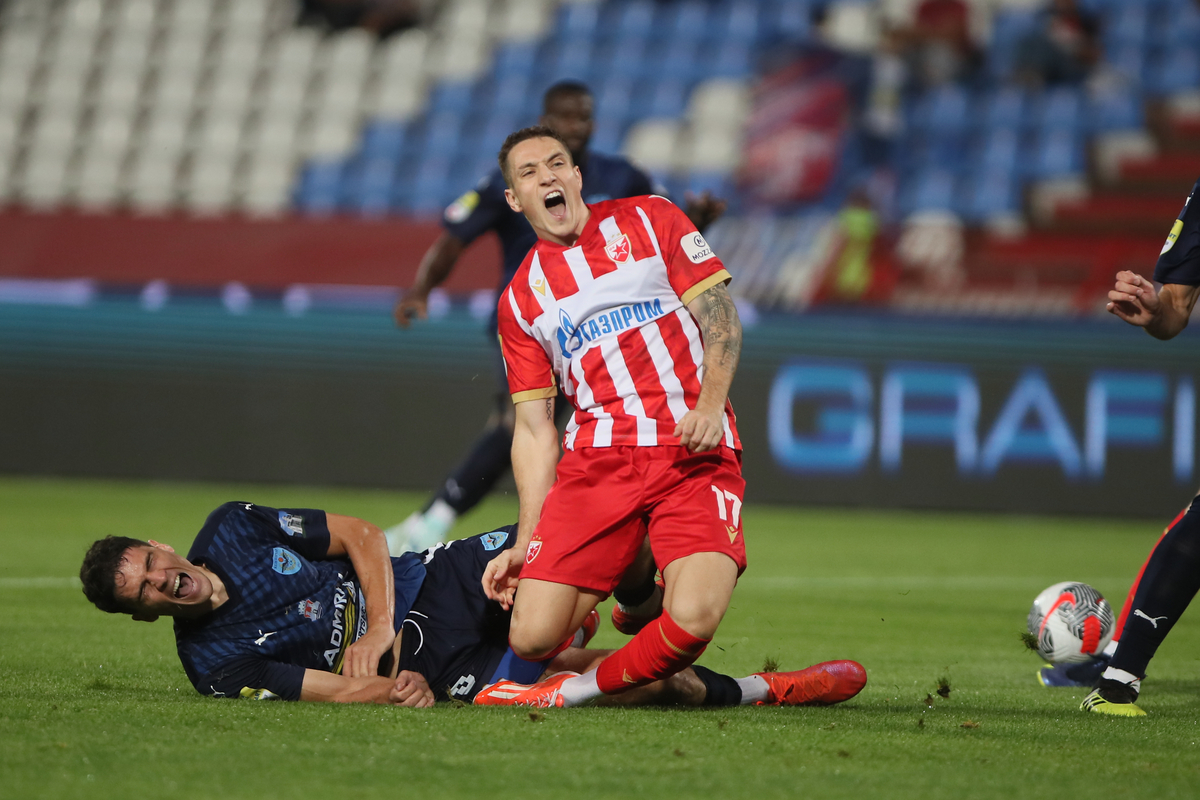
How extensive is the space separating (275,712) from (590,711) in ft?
2.67

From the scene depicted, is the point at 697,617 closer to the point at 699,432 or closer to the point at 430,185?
the point at 699,432

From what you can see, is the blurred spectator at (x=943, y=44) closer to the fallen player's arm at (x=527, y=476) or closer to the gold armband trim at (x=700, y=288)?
the gold armband trim at (x=700, y=288)

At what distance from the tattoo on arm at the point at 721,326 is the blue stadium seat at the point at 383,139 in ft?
38.2

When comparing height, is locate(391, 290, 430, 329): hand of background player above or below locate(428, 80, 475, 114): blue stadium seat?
below

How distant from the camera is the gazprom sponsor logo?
4.11 m

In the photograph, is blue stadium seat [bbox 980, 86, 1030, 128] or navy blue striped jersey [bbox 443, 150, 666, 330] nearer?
navy blue striped jersey [bbox 443, 150, 666, 330]

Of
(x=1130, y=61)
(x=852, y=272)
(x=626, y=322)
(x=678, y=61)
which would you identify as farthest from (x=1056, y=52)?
(x=626, y=322)

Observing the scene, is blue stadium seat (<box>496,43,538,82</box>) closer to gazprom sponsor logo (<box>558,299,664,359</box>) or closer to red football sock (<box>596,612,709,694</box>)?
gazprom sponsor logo (<box>558,299,664,359</box>)

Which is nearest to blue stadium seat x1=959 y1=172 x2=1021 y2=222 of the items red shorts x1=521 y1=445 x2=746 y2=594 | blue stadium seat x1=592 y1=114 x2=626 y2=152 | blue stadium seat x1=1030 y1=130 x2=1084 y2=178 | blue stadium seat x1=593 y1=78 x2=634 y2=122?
blue stadium seat x1=1030 y1=130 x2=1084 y2=178

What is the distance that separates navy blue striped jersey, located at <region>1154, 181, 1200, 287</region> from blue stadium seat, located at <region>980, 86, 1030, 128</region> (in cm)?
1056

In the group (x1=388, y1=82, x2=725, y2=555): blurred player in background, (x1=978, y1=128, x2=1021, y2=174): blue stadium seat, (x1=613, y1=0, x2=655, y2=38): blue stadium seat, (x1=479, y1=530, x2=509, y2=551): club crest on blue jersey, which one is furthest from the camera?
(x1=613, y1=0, x2=655, y2=38): blue stadium seat

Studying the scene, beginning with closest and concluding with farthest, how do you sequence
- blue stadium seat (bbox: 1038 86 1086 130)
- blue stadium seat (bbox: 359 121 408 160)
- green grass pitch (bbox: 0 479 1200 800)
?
green grass pitch (bbox: 0 479 1200 800), blue stadium seat (bbox: 1038 86 1086 130), blue stadium seat (bbox: 359 121 408 160)

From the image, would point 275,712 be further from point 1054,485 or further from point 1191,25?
point 1191,25

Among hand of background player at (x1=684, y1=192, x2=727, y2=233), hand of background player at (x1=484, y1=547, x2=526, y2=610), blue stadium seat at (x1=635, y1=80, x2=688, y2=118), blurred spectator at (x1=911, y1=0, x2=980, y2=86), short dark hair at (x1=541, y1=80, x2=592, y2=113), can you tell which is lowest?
hand of background player at (x1=484, y1=547, x2=526, y2=610)
